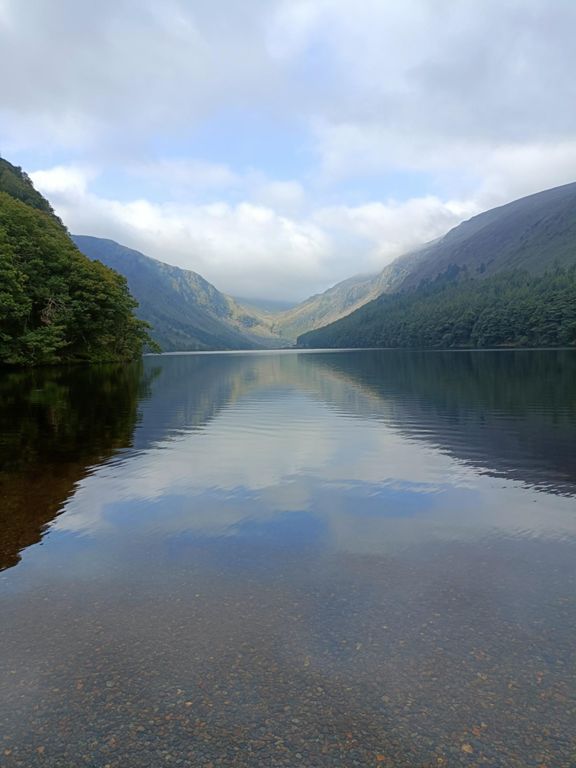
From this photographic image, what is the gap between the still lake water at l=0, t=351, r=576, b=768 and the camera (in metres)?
6.76

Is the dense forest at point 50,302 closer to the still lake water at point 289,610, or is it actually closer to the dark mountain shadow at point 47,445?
the dark mountain shadow at point 47,445

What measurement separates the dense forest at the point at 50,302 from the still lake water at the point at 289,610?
6231cm

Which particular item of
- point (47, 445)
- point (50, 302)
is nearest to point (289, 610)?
point (47, 445)

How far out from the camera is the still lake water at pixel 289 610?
22.2 feet

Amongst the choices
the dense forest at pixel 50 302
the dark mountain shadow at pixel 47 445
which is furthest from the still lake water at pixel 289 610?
the dense forest at pixel 50 302

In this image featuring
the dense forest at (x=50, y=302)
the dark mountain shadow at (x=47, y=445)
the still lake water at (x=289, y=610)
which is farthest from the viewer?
the dense forest at (x=50, y=302)

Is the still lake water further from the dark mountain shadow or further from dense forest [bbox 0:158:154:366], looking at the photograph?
dense forest [bbox 0:158:154:366]

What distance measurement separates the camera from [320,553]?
12828 millimetres

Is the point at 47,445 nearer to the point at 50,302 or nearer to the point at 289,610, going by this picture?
the point at 289,610

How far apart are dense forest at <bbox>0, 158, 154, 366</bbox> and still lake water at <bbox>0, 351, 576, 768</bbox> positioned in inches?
2453

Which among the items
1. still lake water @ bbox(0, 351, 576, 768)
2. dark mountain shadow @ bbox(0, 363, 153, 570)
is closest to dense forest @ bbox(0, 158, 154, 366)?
dark mountain shadow @ bbox(0, 363, 153, 570)

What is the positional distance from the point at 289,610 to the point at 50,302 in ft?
288

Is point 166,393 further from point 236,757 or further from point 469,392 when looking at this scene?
point 236,757

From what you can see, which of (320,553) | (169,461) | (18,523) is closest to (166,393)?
(169,461)
